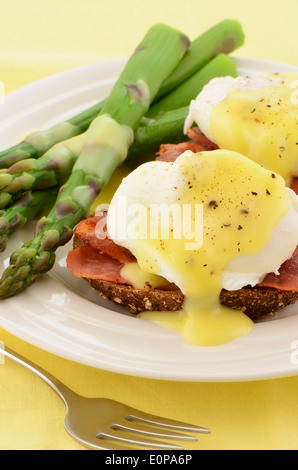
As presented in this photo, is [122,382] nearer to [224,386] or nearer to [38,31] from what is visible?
[224,386]

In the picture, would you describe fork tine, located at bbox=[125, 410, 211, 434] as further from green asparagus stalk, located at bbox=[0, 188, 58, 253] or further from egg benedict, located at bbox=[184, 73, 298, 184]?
egg benedict, located at bbox=[184, 73, 298, 184]

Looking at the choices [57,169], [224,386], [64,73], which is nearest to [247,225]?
[224,386]

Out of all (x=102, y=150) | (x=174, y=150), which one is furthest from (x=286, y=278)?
(x=102, y=150)

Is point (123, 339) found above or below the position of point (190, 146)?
below

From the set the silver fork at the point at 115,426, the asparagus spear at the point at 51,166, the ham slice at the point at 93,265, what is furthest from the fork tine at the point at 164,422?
the asparagus spear at the point at 51,166

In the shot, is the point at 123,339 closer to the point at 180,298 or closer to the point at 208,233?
the point at 180,298

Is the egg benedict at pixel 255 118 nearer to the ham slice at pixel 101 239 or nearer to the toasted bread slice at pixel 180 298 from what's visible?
the toasted bread slice at pixel 180 298
